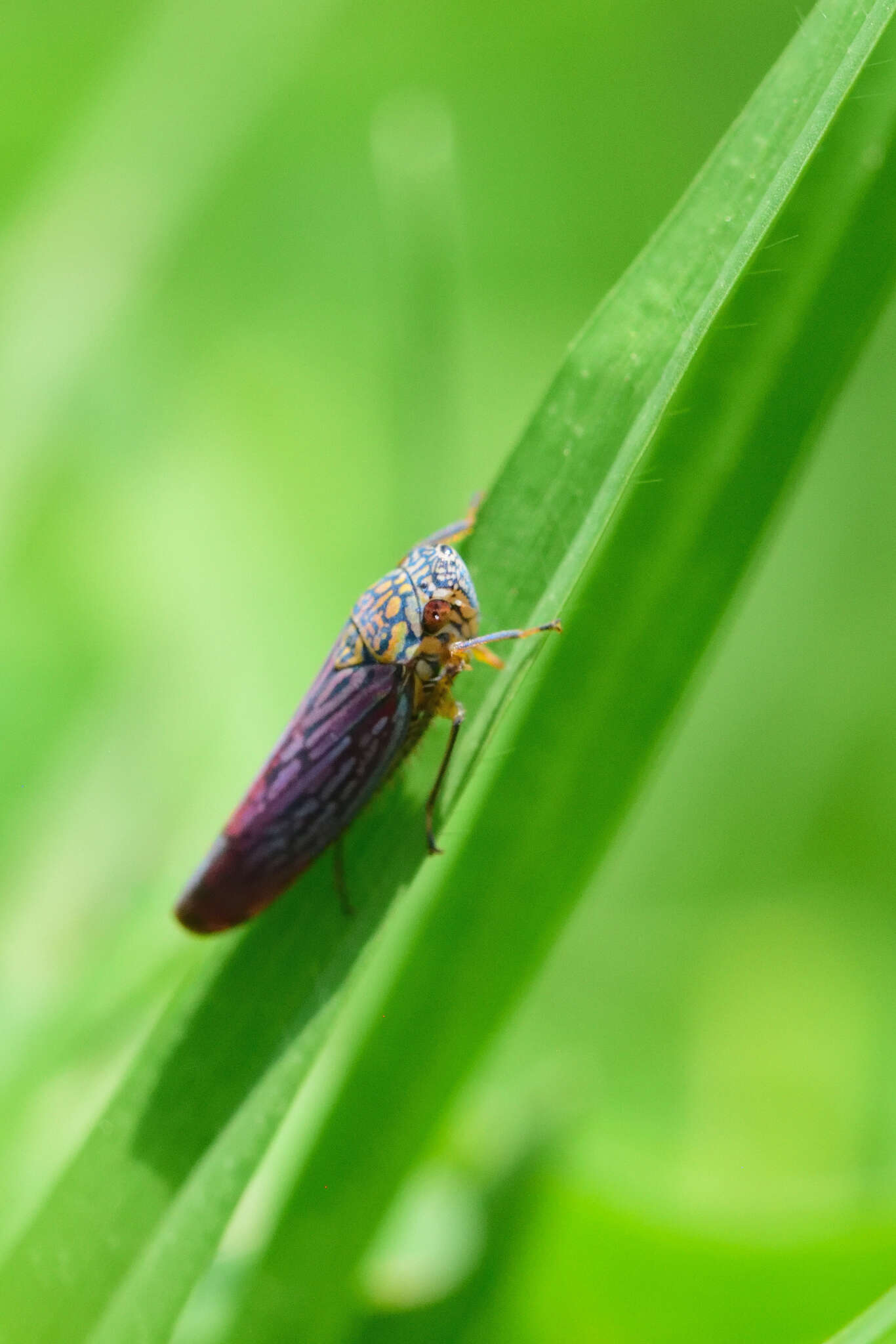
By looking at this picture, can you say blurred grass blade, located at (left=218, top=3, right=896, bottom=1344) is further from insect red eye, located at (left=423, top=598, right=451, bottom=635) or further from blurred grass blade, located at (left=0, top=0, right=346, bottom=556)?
blurred grass blade, located at (left=0, top=0, right=346, bottom=556)

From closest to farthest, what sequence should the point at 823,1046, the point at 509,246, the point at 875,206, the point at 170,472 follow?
the point at 875,206
the point at 823,1046
the point at 170,472
the point at 509,246

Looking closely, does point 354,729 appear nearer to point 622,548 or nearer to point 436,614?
point 436,614

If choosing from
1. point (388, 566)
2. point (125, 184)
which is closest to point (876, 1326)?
point (388, 566)

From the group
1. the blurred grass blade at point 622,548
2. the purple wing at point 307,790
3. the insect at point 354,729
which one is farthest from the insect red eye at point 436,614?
the blurred grass blade at point 622,548

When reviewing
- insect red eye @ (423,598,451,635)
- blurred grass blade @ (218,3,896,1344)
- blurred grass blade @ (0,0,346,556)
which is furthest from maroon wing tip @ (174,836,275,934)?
blurred grass blade @ (0,0,346,556)

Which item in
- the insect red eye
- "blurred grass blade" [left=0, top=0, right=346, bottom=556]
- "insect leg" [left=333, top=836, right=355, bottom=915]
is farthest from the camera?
"blurred grass blade" [left=0, top=0, right=346, bottom=556]

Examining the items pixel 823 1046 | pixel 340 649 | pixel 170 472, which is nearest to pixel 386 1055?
pixel 340 649

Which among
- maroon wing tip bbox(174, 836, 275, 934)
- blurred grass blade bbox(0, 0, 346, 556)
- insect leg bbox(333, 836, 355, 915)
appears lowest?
insect leg bbox(333, 836, 355, 915)

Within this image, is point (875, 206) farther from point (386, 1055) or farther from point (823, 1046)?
point (823, 1046)
